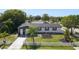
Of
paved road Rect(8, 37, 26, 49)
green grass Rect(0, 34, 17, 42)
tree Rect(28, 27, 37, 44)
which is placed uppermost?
tree Rect(28, 27, 37, 44)

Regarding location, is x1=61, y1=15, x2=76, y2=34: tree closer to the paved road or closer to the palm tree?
the palm tree

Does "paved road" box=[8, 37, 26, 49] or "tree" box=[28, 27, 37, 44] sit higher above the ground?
"tree" box=[28, 27, 37, 44]

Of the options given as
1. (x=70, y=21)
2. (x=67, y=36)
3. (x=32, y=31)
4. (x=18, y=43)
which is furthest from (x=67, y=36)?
(x=18, y=43)

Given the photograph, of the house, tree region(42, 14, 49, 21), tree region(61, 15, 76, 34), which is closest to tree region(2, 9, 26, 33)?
the house

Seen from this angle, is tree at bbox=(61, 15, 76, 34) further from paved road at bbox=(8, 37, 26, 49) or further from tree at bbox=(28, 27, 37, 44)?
paved road at bbox=(8, 37, 26, 49)
